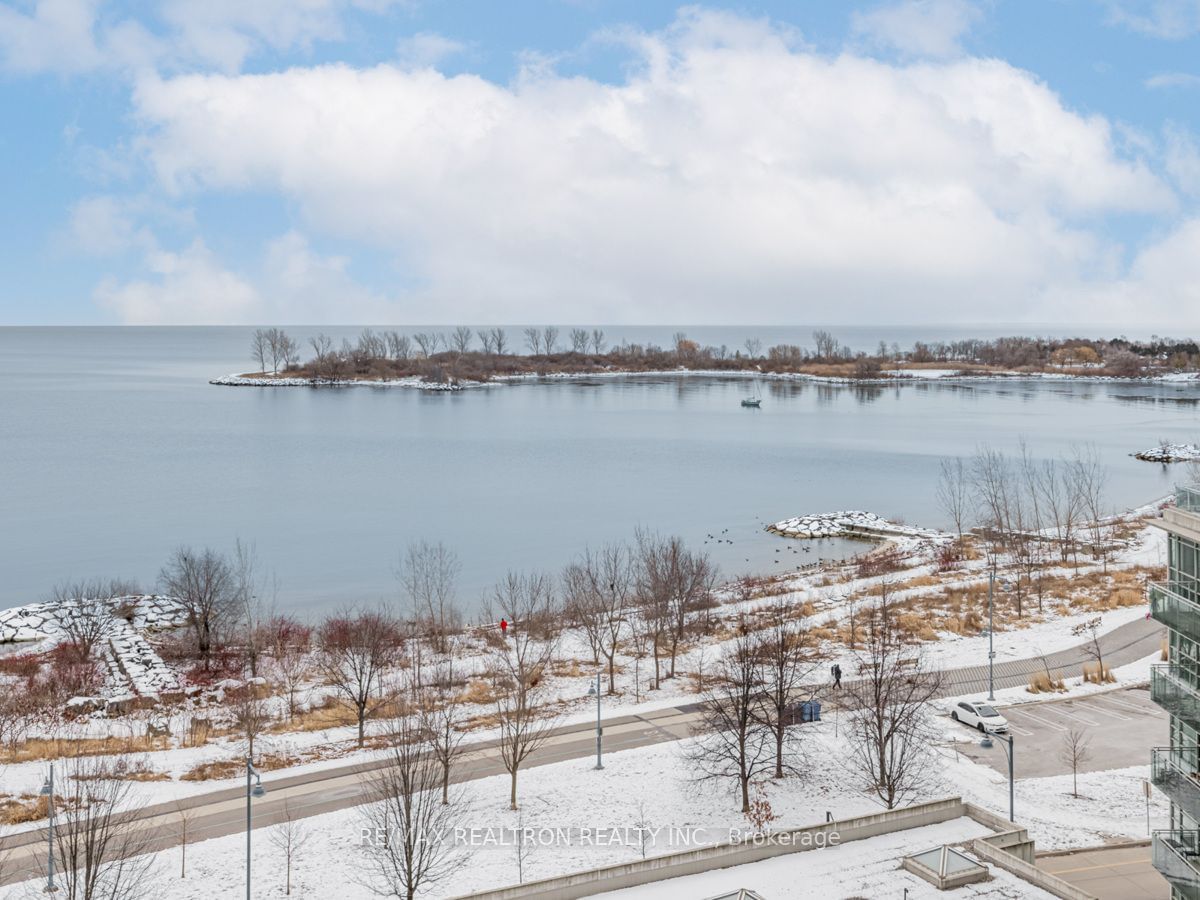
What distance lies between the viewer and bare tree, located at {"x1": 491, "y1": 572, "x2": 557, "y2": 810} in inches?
1031

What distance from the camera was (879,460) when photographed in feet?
303

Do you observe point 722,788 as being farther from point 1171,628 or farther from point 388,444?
point 388,444

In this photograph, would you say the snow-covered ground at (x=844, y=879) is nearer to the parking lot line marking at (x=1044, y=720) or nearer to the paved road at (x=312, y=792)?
the paved road at (x=312, y=792)

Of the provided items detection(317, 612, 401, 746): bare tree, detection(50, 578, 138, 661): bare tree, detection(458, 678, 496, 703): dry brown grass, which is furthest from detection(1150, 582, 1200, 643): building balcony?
detection(50, 578, 138, 661): bare tree

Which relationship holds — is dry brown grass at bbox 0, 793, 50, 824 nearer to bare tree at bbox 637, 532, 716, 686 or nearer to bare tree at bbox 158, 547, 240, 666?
bare tree at bbox 158, 547, 240, 666

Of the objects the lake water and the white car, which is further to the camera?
the lake water

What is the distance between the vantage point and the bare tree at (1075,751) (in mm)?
25553

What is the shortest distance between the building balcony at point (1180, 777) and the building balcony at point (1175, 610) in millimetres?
2263

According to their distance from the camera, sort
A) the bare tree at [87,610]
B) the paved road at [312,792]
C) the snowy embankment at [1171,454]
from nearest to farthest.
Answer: the paved road at [312,792] → the bare tree at [87,610] → the snowy embankment at [1171,454]

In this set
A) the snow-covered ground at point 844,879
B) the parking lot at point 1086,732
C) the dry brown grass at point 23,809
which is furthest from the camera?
the parking lot at point 1086,732

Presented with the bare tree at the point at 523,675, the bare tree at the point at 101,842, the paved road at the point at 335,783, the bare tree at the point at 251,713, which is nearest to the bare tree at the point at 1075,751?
the paved road at the point at 335,783

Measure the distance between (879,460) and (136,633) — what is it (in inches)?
2694

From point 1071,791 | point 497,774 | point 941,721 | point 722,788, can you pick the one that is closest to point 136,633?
point 497,774

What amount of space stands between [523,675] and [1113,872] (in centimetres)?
1751
